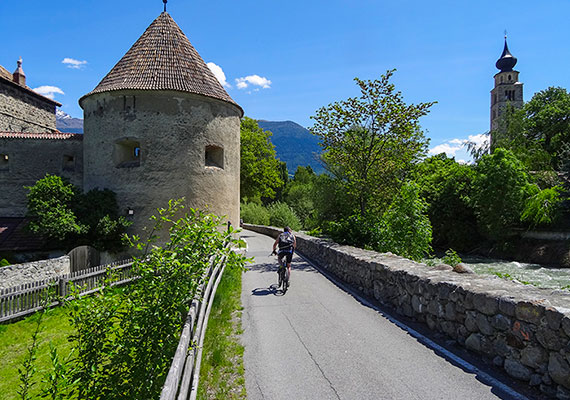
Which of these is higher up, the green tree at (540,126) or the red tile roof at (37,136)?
the green tree at (540,126)

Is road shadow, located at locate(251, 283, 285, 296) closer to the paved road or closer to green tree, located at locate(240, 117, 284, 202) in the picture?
the paved road

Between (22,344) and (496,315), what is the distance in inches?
442

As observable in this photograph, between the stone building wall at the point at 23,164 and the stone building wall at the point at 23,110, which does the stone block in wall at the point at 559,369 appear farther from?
the stone building wall at the point at 23,110

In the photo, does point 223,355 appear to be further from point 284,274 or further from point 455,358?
point 284,274

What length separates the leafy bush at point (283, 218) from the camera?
33.1 metres

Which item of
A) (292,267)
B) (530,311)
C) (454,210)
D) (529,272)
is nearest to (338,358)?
(530,311)

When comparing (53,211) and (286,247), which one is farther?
(53,211)

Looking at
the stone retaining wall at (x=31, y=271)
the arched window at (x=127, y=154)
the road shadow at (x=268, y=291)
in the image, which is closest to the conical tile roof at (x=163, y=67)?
the arched window at (x=127, y=154)

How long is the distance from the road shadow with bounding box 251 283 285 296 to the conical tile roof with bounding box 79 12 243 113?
1121 cm

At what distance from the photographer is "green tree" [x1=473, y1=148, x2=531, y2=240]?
2120 cm

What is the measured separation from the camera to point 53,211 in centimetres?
1566

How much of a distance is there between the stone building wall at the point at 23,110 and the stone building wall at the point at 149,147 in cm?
1132

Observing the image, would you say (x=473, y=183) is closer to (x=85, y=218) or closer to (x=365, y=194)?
(x=365, y=194)

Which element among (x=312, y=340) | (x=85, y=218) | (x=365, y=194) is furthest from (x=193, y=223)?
(x=85, y=218)
